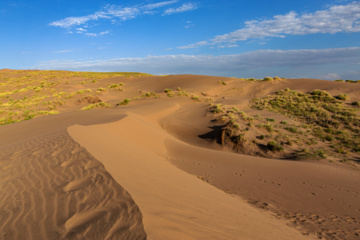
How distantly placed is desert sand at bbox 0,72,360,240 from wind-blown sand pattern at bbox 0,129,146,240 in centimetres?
2

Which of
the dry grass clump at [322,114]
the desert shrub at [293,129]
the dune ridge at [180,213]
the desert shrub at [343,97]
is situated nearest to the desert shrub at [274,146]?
the desert shrub at [293,129]

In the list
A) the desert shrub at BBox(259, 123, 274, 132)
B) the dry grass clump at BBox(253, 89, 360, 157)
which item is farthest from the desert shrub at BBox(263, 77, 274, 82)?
the desert shrub at BBox(259, 123, 274, 132)

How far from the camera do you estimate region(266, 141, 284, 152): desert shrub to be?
1098cm

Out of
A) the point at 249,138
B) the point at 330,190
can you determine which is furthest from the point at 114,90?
the point at 330,190

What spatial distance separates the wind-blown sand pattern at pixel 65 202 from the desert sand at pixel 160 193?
16mm

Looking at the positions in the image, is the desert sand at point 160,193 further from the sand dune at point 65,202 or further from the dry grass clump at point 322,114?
the dry grass clump at point 322,114

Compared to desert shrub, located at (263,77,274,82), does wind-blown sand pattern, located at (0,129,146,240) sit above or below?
below

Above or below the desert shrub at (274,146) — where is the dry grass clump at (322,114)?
above

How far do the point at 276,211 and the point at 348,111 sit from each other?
15.2 m

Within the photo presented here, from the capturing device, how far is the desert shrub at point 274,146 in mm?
10984

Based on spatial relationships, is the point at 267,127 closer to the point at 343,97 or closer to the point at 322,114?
the point at 322,114

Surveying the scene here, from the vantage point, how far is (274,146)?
1104cm

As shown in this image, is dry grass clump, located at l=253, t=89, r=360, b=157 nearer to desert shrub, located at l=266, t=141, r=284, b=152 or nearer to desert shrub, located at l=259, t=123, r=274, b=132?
desert shrub, located at l=259, t=123, r=274, b=132

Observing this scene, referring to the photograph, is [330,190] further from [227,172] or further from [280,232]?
[280,232]
